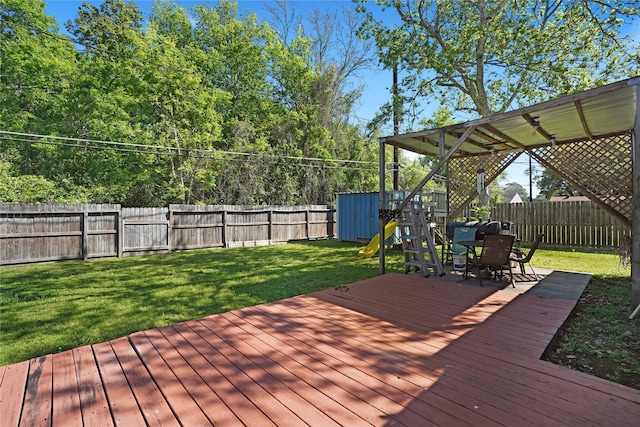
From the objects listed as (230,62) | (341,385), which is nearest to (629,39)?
(341,385)

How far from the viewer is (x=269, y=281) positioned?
220 inches

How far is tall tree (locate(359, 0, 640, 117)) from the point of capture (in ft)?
28.2

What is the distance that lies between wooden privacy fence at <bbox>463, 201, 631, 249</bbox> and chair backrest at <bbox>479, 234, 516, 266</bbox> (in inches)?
248

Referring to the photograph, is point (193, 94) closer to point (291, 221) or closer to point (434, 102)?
point (291, 221)

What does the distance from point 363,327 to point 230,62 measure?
17.5 meters

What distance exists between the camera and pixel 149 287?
5340 millimetres

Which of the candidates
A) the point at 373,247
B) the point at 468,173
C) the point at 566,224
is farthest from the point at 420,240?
the point at 566,224

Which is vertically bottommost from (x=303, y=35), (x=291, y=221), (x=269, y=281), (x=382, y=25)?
(x=269, y=281)

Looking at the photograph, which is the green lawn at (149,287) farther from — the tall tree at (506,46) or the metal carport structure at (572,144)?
the tall tree at (506,46)

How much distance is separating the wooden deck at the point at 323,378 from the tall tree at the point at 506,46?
848 centimetres

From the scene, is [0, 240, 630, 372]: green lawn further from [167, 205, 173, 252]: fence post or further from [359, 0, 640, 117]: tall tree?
[359, 0, 640, 117]: tall tree

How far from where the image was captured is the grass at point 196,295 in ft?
9.46

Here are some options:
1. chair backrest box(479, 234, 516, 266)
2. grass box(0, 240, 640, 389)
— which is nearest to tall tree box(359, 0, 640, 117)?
grass box(0, 240, 640, 389)

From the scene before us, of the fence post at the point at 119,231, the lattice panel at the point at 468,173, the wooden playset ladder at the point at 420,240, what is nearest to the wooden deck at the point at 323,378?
the wooden playset ladder at the point at 420,240
